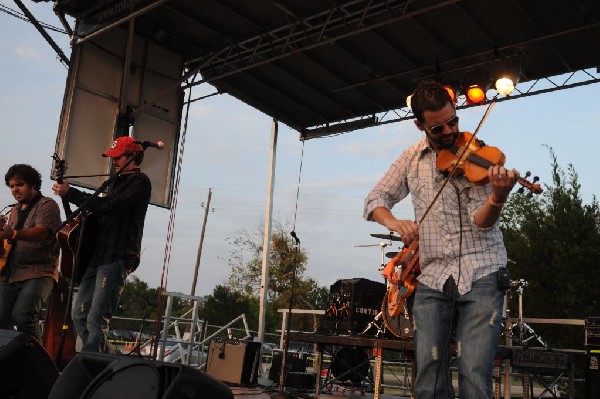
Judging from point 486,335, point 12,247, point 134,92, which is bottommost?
point 486,335

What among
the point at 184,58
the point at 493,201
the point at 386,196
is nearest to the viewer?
the point at 493,201

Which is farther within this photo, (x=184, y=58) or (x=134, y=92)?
(x=184, y=58)

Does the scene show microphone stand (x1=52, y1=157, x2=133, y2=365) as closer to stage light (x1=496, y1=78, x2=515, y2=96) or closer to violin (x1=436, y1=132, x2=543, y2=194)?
violin (x1=436, y1=132, x2=543, y2=194)

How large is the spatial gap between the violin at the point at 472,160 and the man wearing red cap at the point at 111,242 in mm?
2531

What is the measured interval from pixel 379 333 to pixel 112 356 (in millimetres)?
4880

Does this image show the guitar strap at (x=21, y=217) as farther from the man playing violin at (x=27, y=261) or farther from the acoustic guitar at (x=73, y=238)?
the acoustic guitar at (x=73, y=238)

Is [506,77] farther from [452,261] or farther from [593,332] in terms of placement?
[452,261]

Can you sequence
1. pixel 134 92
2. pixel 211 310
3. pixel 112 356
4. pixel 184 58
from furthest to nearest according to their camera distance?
1. pixel 211 310
2. pixel 184 58
3. pixel 134 92
4. pixel 112 356

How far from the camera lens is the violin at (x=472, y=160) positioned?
7.33 feet

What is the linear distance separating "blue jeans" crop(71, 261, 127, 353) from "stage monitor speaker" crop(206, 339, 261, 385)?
3.42 metres

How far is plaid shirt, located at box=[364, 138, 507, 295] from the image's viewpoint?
2.35 metres

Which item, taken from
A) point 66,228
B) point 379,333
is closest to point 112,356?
point 66,228

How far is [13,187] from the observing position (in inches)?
198

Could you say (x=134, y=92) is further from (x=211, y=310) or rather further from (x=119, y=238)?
(x=211, y=310)
